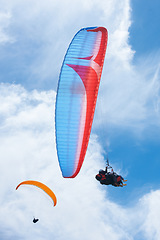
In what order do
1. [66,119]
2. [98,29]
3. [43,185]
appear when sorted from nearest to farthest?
[66,119] → [98,29] → [43,185]

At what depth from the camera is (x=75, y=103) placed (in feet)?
83.5

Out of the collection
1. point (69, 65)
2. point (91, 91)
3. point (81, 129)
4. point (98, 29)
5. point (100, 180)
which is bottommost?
point (100, 180)

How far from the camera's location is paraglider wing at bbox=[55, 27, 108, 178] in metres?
25.3

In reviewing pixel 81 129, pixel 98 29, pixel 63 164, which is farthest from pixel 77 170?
pixel 98 29

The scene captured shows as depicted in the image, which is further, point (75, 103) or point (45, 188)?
point (45, 188)

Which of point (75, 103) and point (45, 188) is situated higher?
point (75, 103)

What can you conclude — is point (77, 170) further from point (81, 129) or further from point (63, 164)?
point (81, 129)

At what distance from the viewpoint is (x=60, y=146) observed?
83.7ft

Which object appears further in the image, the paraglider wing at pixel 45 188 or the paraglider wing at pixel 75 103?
the paraglider wing at pixel 45 188

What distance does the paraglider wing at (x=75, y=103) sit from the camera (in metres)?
25.3

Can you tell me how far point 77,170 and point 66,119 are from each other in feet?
12.4

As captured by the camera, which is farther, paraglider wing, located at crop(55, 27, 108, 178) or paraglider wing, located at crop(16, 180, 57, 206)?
paraglider wing, located at crop(16, 180, 57, 206)

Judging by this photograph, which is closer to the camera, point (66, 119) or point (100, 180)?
point (66, 119)

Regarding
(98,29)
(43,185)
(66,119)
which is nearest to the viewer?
(66,119)
